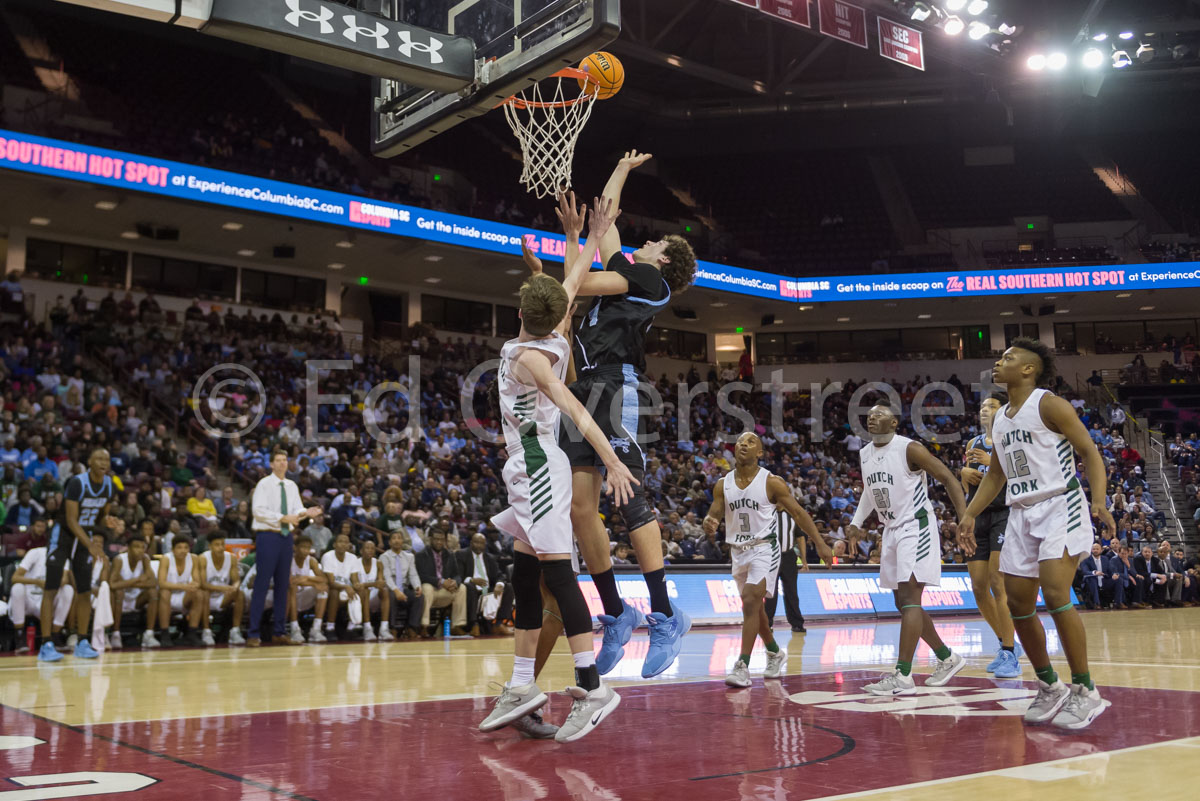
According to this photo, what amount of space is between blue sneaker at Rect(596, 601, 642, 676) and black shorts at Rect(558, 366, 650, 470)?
2.41ft

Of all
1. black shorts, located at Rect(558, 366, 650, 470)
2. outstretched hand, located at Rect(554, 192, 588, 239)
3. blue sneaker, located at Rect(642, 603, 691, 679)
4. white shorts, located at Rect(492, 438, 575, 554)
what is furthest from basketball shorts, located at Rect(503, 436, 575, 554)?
outstretched hand, located at Rect(554, 192, 588, 239)

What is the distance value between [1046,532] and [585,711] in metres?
2.43

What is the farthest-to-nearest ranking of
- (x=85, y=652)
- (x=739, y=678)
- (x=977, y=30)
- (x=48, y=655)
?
(x=977, y=30), (x=85, y=652), (x=48, y=655), (x=739, y=678)

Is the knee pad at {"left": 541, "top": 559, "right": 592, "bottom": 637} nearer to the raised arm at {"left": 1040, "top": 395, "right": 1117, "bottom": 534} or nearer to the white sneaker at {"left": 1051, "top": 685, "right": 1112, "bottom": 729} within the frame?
the white sneaker at {"left": 1051, "top": 685, "right": 1112, "bottom": 729}

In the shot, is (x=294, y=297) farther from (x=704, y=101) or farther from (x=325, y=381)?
(x=704, y=101)

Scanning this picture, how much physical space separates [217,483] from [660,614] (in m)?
12.7

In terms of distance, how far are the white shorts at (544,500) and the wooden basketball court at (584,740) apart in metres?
0.86

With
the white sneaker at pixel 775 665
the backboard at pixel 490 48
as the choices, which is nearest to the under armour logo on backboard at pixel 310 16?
the backboard at pixel 490 48

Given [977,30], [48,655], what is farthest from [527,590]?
[977,30]

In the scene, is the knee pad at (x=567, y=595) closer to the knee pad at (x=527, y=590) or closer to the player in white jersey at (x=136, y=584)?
the knee pad at (x=527, y=590)

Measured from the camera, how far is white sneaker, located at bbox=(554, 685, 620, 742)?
4180mm

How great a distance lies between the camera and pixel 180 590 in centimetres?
1050

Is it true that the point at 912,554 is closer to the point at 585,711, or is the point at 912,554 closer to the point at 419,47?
the point at 585,711

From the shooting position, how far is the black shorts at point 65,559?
895 cm
